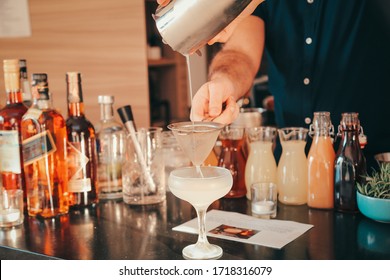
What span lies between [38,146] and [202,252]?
2.02ft

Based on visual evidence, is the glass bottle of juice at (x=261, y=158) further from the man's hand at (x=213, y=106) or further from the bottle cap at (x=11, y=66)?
the bottle cap at (x=11, y=66)

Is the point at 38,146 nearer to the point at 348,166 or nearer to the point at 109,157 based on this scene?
the point at 109,157

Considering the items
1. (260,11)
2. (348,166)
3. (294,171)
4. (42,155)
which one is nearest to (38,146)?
(42,155)

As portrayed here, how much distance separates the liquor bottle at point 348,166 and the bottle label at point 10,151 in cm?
92

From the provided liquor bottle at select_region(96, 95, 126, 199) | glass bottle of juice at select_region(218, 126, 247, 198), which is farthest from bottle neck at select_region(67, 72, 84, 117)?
glass bottle of juice at select_region(218, 126, 247, 198)

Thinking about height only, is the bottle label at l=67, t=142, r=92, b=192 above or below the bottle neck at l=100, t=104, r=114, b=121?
below

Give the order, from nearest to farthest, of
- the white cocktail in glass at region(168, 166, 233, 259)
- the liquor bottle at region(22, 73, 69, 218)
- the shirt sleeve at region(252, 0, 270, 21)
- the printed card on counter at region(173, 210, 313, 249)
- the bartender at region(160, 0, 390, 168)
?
the white cocktail in glass at region(168, 166, 233, 259) → the printed card on counter at region(173, 210, 313, 249) → the liquor bottle at region(22, 73, 69, 218) → the bartender at region(160, 0, 390, 168) → the shirt sleeve at region(252, 0, 270, 21)

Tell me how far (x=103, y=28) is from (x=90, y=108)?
507mm

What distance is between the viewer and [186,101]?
157 inches

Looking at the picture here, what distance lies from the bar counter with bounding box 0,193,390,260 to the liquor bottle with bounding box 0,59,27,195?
144mm

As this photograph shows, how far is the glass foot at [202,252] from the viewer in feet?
3.97

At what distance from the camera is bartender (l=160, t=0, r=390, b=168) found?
6.53 feet

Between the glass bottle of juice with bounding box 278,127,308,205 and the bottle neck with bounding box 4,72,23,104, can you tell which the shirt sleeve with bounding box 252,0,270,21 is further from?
the bottle neck with bounding box 4,72,23,104

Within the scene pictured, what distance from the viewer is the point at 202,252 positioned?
122 centimetres
